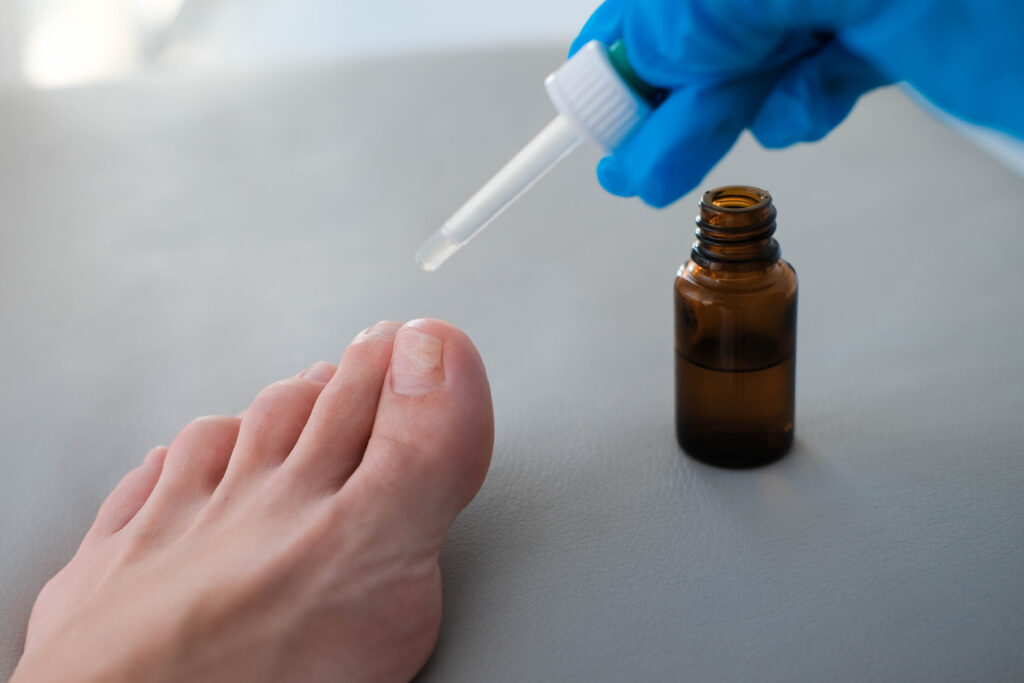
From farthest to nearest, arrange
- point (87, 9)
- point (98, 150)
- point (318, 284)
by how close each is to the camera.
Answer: point (87, 9), point (98, 150), point (318, 284)

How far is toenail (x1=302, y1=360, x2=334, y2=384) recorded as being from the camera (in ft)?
2.71

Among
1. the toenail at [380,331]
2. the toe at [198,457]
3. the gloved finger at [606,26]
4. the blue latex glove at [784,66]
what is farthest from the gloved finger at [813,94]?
the toe at [198,457]

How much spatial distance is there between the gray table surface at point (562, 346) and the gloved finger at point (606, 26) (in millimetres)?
294

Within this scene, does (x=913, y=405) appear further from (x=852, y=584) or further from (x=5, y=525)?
(x=5, y=525)

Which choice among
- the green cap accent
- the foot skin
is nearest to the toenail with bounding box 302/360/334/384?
the foot skin

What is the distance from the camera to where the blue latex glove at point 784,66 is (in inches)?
20.3

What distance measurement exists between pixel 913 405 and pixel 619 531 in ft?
0.87

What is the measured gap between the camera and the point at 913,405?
771 millimetres

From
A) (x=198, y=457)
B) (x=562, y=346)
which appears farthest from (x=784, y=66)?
(x=198, y=457)

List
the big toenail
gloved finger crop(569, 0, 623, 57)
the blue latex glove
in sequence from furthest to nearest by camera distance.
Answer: the big toenail, gloved finger crop(569, 0, 623, 57), the blue latex glove

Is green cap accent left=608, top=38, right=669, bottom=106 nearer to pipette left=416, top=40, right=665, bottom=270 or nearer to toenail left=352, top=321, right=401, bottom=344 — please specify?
pipette left=416, top=40, right=665, bottom=270

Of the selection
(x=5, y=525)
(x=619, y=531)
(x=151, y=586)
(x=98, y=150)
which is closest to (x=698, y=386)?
(x=619, y=531)

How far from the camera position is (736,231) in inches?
25.5

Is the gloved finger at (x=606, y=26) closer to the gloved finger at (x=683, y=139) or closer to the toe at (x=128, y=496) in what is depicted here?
the gloved finger at (x=683, y=139)
